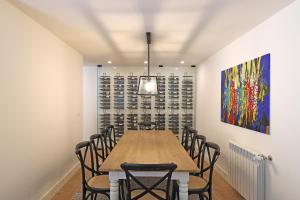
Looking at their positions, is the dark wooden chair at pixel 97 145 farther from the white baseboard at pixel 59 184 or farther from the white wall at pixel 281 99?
the white wall at pixel 281 99

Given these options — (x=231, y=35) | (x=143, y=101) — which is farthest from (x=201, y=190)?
(x=143, y=101)

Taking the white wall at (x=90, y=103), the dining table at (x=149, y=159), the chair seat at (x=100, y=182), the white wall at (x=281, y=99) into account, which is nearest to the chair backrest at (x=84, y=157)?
the chair seat at (x=100, y=182)

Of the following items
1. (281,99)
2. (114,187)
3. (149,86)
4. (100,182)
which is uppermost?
(149,86)

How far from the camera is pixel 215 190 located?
3797mm

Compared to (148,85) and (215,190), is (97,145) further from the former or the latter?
(215,190)

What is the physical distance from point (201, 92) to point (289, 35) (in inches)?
154

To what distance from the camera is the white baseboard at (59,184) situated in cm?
332

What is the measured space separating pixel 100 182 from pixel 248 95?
87.0 inches

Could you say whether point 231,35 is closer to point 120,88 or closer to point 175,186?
point 175,186

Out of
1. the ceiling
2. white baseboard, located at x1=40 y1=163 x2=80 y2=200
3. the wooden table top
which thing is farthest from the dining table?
the ceiling

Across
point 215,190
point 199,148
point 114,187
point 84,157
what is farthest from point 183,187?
point 215,190

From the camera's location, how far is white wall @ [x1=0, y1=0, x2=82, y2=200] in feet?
7.74

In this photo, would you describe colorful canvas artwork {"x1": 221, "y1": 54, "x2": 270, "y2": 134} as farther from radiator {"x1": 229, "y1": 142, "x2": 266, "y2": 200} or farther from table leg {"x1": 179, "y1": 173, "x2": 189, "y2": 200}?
table leg {"x1": 179, "y1": 173, "x2": 189, "y2": 200}

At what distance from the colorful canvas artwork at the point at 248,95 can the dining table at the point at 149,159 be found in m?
1.00
